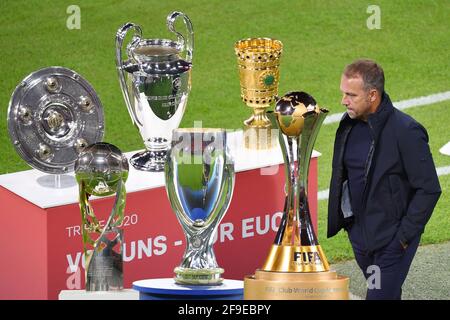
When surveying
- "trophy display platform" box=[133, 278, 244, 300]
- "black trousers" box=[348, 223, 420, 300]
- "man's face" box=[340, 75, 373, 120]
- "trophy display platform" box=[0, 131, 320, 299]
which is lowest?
"trophy display platform" box=[133, 278, 244, 300]

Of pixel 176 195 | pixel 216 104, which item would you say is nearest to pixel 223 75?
pixel 216 104

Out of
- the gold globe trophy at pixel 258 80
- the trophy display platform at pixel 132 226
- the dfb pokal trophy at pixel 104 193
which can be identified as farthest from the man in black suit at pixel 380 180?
the dfb pokal trophy at pixel 104 193

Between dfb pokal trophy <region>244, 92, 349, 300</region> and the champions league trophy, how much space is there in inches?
81.3

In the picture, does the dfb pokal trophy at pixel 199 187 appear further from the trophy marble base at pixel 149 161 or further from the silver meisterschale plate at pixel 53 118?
the trophy marble base at pixel 149 161

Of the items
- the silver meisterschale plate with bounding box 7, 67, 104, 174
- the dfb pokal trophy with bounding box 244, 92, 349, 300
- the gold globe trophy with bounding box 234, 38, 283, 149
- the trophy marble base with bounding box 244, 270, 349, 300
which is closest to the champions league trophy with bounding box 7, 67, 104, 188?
the silver meisterschale plate with bounding box 7, 67, 104, 174

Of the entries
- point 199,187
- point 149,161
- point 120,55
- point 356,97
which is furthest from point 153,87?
point 199,187

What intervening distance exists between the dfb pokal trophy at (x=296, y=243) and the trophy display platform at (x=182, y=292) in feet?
0.30

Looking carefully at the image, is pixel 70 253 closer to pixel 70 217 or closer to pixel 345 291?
pixel 70 217

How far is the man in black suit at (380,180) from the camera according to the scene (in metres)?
6.05

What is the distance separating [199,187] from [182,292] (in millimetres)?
291

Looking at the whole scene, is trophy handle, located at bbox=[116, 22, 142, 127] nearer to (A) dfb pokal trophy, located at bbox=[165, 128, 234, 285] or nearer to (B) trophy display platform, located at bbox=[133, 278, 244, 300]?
(A) dfb pokal trophy, located at bbox=[165, 128, 234, 285]

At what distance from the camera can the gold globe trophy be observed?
6668 mm

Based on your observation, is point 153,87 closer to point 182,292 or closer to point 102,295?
point 102,295

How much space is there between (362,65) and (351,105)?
0.19 m
